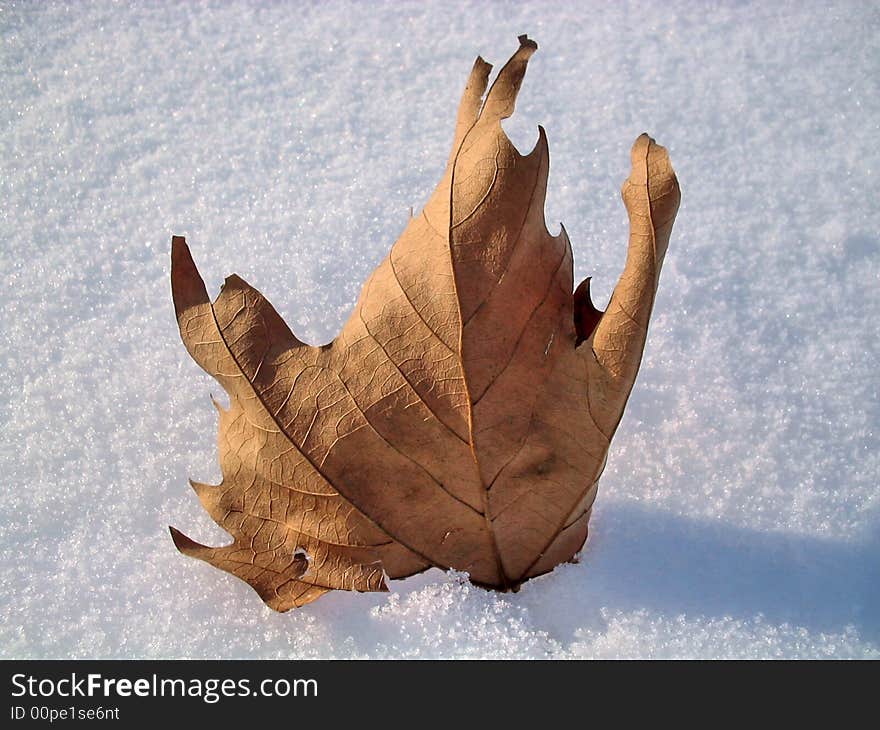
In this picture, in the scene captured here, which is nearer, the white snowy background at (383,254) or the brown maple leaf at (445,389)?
the brown maple leaf at (445,389)

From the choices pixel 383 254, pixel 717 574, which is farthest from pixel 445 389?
pixel 383 254

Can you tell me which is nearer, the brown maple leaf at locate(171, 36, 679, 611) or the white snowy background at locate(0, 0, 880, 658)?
the brown maple leaf at locate(171, 36, 679, 611)

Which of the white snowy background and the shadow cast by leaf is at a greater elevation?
the white snowy background

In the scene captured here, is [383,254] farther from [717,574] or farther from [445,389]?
[717,574]

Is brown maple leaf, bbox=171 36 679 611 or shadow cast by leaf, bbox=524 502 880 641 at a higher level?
brown maple leaf, bbox=171 36 679 611
